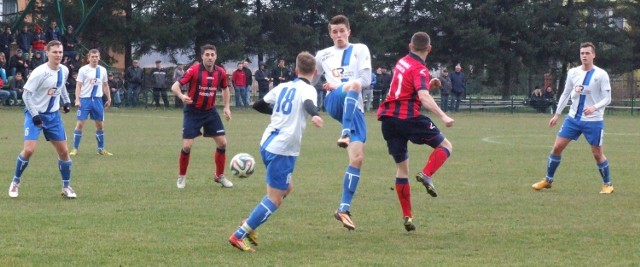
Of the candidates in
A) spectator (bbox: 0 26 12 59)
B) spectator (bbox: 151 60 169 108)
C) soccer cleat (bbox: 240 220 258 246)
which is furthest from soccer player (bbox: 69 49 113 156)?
spectator (bbox: 151 60 169 108)

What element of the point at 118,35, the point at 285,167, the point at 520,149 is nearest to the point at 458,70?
the point at 118,35

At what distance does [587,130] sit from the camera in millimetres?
13781

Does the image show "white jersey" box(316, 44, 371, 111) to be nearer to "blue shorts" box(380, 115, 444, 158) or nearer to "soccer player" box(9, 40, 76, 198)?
"blue shorts" box(380, 115, 444, 158)

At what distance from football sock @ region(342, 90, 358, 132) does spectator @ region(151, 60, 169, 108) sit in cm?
3050

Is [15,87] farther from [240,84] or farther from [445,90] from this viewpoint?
[445,90]

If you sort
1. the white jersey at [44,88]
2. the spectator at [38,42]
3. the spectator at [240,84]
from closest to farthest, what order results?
the white jersey at [44,88]
the spectator at [38,42]
the spectator at [240,84]

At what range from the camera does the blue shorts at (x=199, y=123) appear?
46.8 ft

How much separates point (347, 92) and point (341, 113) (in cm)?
39

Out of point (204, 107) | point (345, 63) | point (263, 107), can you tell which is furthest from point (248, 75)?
point (263, 107)

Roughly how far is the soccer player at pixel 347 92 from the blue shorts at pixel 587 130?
12.3 feet

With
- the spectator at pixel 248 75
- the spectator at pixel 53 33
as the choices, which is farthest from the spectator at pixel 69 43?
the spectator at pixel 248 75

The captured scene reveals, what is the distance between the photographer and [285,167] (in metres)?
8.92

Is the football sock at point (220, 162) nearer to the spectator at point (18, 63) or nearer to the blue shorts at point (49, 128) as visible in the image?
the blue shorts at point (49, 128)

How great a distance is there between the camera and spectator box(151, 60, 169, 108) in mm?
40656
